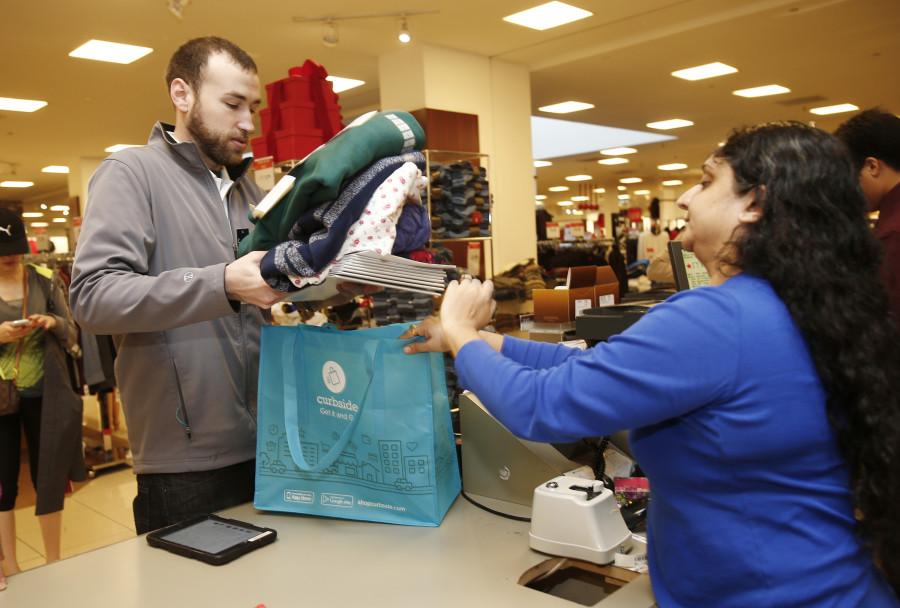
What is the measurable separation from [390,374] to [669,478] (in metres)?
0.60

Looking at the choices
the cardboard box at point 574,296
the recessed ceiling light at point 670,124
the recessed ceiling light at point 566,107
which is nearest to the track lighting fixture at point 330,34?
the cardboard box at point 574,296

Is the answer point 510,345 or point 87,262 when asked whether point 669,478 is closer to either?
point 510,345

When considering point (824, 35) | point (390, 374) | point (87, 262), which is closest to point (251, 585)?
point (390, 374)

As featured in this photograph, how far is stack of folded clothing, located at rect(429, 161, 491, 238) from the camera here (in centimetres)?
476

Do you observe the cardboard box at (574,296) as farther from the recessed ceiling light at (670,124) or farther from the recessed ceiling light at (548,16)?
the recessed ceiling light at (670,124)

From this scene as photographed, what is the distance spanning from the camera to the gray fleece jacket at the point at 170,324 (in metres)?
1.45

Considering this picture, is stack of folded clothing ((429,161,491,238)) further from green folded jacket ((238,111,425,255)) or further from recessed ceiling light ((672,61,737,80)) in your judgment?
recessed ceiling light ((672,61,737,80))

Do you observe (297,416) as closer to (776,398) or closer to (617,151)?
(776,398)

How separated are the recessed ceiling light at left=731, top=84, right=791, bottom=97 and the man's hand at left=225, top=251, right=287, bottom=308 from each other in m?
8.89

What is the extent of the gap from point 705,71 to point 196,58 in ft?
24.0

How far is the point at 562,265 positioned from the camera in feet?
25.4

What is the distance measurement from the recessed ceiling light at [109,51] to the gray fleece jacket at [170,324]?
4.80 m

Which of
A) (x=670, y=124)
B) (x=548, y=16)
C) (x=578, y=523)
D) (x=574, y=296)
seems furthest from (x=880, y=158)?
(x=670, y=124)

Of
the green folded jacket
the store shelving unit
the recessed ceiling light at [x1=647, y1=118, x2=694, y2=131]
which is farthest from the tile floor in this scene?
the recessed ceiling light at [x1=647, y1=118, x2=694, y2=131]
